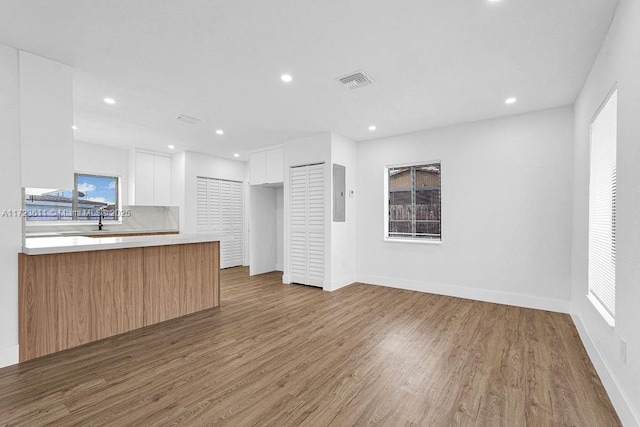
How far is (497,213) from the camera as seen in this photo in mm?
4238

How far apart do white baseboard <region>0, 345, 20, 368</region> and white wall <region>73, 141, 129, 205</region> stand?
418 centimetres

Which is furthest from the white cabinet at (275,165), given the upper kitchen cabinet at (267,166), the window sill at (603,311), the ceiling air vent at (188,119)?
the window sill at (603,311)

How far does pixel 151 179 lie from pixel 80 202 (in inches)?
52.5

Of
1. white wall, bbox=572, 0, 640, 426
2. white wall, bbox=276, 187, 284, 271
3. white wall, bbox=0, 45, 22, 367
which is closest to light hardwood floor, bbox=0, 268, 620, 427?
white wall, bbox=572, 0, 640, 426

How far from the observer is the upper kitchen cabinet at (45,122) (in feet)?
8.49

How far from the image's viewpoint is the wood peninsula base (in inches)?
101

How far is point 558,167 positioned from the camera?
12.5ft

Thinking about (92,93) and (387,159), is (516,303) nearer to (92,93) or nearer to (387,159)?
(387,159)

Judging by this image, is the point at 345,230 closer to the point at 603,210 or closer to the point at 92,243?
the point at 603,210

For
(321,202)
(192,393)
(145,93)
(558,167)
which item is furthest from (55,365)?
(558,167)

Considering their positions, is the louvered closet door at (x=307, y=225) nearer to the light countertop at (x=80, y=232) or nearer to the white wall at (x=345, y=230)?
the white wall at (x=345, y=230)

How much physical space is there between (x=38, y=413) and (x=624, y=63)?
172 inches

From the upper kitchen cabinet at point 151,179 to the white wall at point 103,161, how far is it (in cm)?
32

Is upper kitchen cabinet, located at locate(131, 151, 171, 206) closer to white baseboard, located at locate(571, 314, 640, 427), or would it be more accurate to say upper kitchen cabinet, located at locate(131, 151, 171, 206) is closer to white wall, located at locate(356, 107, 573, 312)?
white wall, located at locate(356, 107, 573, 312)
